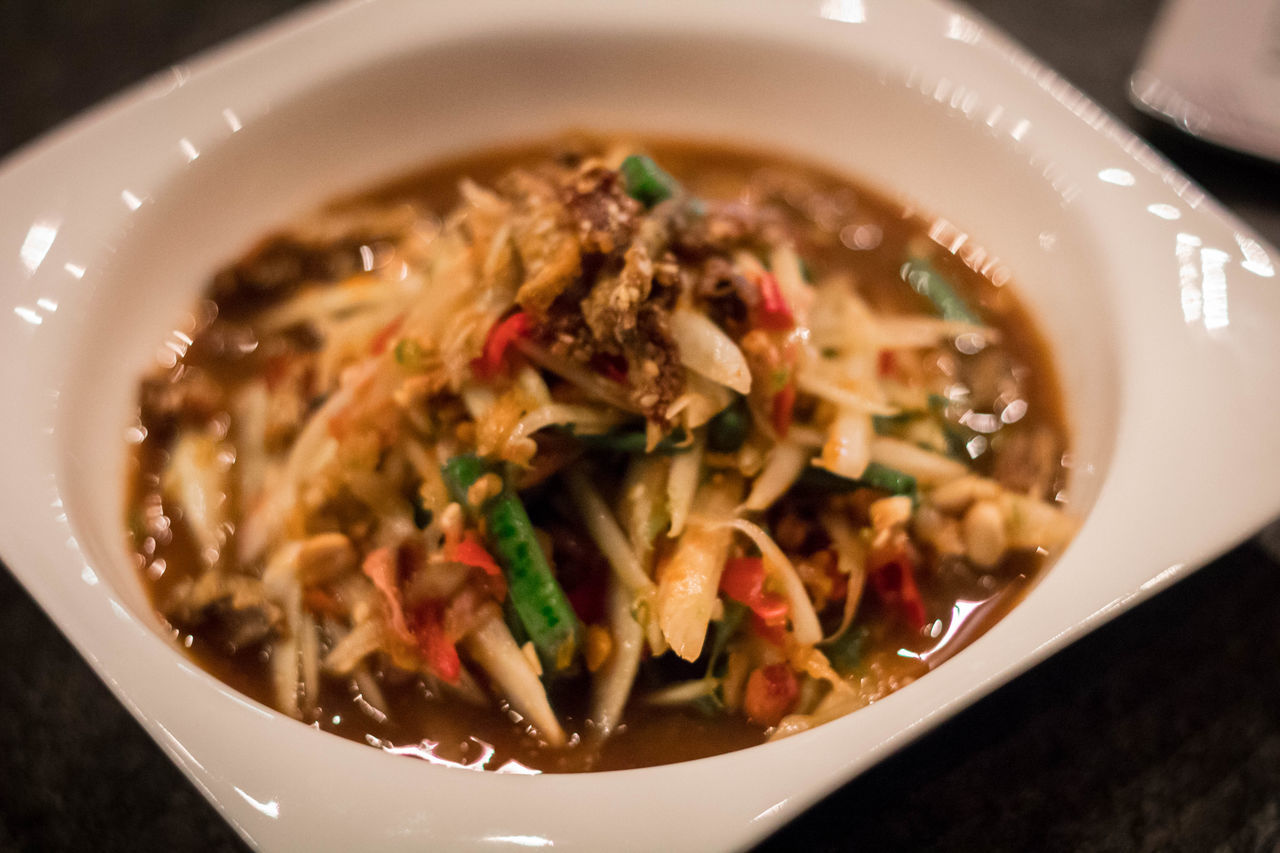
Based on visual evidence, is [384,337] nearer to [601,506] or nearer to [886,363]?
[601,506]

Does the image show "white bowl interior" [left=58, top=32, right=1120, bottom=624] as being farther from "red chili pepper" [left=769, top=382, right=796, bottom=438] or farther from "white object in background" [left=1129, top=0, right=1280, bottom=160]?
"white object in background" [left=1129, top=0, right=1280, bottom=160]

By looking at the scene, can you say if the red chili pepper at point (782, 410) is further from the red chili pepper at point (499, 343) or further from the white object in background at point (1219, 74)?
the white object in background at point (1219, 74)

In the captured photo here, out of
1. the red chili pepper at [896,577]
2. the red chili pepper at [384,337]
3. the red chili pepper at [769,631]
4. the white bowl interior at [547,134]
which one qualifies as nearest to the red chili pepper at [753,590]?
the red chili pepper at [769,631]

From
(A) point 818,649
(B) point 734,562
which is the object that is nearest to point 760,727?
(A) point 818,649

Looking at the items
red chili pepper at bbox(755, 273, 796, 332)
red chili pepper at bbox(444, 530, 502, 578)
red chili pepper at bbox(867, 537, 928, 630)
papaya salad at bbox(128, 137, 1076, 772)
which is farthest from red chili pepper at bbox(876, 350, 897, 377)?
red chili pepper at bbox(444, 530, 502, 578)

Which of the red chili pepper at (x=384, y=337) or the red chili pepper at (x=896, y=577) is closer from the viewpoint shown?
the red chili pepper at (x=896, y=577)

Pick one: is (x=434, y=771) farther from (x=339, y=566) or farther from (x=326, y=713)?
(x=339, y=566)
